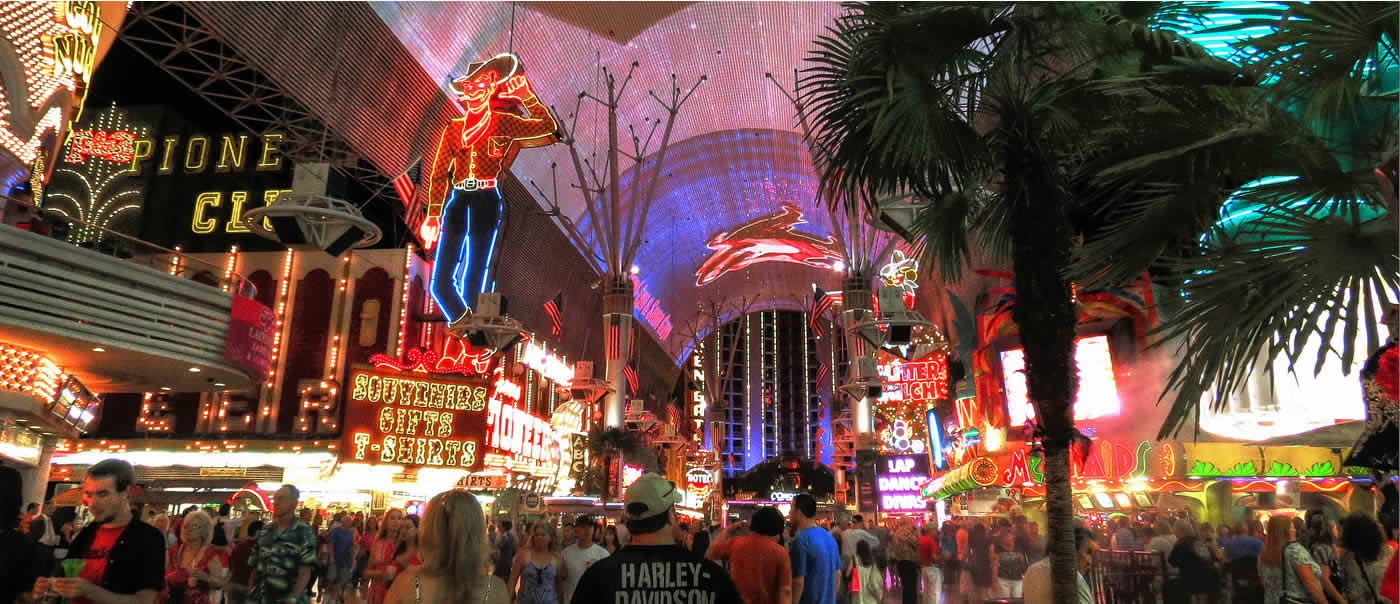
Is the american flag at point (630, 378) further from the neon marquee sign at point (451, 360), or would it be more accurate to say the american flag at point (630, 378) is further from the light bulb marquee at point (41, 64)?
the light bulb marquee at point (41, 64)

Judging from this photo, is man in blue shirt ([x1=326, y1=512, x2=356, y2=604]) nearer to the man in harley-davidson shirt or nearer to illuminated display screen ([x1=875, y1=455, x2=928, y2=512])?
the man in harley-davidson shirt

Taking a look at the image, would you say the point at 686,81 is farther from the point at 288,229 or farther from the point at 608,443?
the point at 288,229

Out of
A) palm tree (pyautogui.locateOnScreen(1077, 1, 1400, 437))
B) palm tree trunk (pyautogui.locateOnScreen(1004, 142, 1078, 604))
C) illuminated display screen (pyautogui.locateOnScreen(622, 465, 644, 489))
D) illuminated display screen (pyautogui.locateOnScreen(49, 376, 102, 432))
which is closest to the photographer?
palm tree (pyautogui.locateOnScreen(1077, 1, 1400, 437))

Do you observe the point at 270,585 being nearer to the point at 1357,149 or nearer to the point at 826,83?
the point at 826,83

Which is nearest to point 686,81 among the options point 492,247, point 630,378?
point 630,378

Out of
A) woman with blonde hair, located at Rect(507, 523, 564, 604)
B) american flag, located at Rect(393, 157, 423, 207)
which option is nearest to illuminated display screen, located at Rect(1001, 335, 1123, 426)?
woman with blonde hair, located at Rect(507, 523, 564, 604)

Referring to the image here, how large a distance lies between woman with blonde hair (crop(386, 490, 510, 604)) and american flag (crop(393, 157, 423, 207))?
20738 mm

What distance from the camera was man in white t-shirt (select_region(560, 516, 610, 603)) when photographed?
7.75m

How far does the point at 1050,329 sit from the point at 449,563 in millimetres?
3731

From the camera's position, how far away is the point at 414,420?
1989cm

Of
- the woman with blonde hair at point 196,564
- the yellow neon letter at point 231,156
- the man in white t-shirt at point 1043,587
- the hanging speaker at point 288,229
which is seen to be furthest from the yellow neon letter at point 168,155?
the man in white t-shirt at point 1043,587

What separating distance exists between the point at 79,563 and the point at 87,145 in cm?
2686

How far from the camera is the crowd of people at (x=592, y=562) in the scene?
3023mm

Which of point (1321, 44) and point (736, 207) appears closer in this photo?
point (1321, 44)
